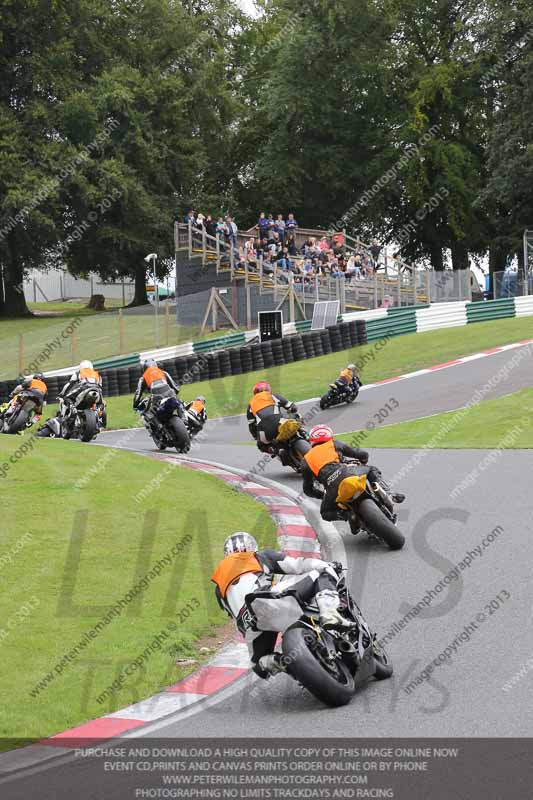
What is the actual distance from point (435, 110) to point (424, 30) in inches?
161

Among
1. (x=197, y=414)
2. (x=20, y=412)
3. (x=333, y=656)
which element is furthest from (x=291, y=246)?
(x=333, y=656)

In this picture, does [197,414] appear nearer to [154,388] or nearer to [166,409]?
[166,409]

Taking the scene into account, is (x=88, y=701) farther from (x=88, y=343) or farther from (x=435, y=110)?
(x=435, y=110)

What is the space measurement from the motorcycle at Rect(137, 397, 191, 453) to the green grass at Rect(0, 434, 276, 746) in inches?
87.6

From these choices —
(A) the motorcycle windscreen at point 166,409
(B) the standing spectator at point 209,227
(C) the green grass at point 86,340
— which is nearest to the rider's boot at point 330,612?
(A) the motorcycle windscreen at point 166,409

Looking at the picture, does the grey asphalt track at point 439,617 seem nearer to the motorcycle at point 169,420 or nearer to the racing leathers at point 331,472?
the racing leathers at point 331,472

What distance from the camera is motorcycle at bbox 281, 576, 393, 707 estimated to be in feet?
20.6

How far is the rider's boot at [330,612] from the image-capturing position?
652cm

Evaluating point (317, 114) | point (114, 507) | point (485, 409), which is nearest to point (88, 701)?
point (114, 507)

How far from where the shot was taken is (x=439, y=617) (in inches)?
321

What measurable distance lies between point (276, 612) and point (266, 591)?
138 millimetres

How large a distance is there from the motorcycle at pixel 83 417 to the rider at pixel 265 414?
15.4 feet

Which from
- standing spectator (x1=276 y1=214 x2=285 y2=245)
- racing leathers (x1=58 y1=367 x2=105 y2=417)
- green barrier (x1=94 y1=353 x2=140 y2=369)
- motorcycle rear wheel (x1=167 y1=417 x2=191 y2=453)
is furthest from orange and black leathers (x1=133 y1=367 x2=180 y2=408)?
standing spectator (x1=276 y1=214 x2=285 y2=245)

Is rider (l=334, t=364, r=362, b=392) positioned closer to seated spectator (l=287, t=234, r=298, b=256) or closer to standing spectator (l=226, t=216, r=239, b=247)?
seated spectator (l=287, t=234, r=298, b=256)
